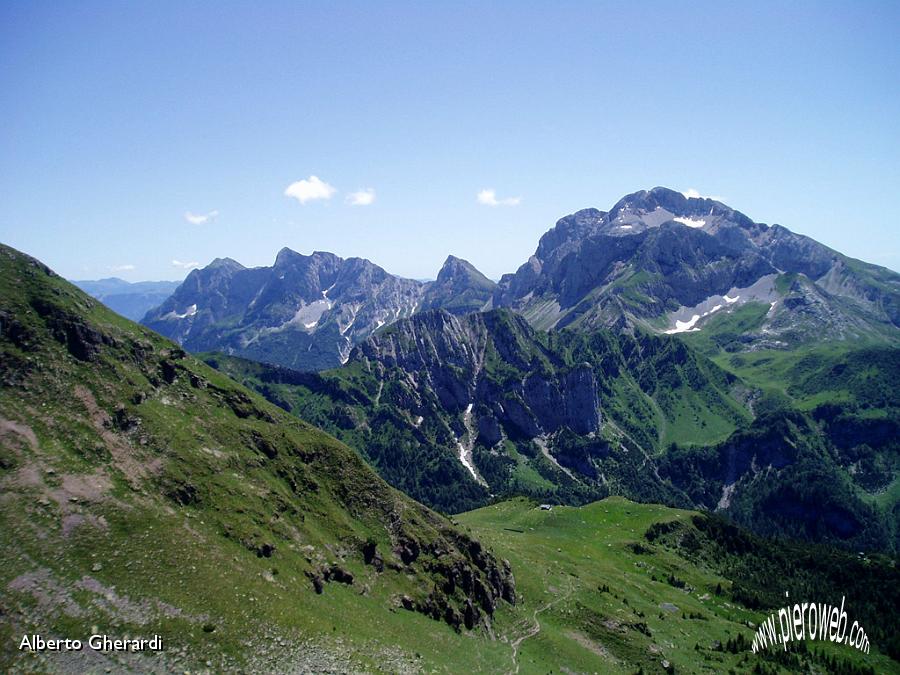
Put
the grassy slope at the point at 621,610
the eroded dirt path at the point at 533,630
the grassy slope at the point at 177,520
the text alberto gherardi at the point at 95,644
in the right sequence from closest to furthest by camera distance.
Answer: the text alberto gherardi at the point at 95,644 → the grassy slope at the point at 177,520 → the eroded dirt path at the point at 533,630 → the grassy slope at the point at 621,610

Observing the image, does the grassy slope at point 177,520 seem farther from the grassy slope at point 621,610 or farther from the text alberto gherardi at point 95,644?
the grassy slope at point 621,610

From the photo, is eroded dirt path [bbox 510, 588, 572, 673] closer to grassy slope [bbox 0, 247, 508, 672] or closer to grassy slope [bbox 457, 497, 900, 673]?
grassy slope [bbox 457, 497, 900, 673]

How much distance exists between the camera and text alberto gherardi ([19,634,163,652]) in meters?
52.6

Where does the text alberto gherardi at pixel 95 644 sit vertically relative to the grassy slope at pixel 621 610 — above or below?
above

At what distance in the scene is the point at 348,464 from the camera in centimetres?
11088

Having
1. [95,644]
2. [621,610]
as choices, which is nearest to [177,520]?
[95,644]

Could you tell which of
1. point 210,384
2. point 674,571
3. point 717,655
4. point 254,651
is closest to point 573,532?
point 674,571

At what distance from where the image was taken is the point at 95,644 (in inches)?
2174

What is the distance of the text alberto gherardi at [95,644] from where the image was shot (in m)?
52.6

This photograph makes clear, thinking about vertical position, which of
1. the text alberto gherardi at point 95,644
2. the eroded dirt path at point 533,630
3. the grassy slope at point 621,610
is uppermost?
the text alberto gherardi at point 95,644

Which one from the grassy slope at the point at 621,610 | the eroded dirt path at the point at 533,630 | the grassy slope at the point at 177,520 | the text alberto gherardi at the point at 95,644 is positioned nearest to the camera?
the text alberto gherardi at the point at 95,644

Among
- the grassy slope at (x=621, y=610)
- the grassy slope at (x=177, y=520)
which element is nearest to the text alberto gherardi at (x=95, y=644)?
the grassy slope at (x=177, y=520)

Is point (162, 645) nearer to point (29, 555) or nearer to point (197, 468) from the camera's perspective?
point (29, 555)

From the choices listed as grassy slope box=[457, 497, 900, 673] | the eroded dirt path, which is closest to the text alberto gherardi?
the eroded dirt path
